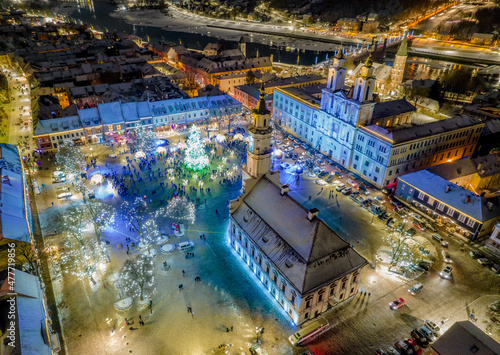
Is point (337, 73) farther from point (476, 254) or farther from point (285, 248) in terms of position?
point (285, 248)

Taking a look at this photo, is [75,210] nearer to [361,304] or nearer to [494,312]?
[361,304]

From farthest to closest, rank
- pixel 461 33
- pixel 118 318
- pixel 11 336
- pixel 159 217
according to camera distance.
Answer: pixel 461 33
pixel 159 217
pixel 118 318
pixel 11 336

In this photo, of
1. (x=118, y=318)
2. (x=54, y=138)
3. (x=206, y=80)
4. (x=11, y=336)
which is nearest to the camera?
(x=11, y=336)

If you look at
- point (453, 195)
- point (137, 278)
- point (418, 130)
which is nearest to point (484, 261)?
point (453, 195)

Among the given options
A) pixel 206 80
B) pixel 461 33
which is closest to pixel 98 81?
pixel 206 80

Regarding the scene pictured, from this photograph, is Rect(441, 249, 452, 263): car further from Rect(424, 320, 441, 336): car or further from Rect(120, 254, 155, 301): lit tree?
Rect(120, 254, 155, 301): lit tree

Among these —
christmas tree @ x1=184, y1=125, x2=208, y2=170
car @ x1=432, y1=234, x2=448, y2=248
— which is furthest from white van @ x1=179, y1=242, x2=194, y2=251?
car @ x1=432, y1=234, x2=448, y2=248

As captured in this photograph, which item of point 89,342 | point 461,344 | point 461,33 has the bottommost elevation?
point 89,342
